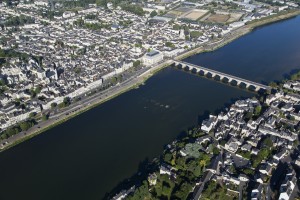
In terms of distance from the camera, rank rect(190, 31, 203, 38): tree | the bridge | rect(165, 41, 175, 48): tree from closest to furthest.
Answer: the bridge → rect(165, 41, 175, 48): tree → rect(190, 31, 203, 38): tree

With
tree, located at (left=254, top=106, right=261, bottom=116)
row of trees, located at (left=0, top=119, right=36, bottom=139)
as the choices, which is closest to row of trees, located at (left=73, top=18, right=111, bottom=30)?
row of trees, located at (left=0, top=119, right=36, bottom=139)

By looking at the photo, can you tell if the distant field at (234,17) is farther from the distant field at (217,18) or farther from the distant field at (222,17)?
the distant field at (217,18)

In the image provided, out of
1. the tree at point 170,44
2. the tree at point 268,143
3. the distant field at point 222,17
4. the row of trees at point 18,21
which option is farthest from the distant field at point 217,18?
the tree at point 268,143

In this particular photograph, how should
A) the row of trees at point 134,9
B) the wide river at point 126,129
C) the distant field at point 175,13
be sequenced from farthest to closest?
the distant field at point 175,13 → the row of trees at point 134,9 → the wide river at point 126,129

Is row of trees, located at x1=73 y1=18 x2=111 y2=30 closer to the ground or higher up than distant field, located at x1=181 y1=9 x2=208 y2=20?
higher up

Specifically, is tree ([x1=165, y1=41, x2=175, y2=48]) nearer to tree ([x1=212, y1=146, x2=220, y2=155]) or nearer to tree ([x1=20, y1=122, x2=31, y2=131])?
tree ([x1=212, y1=146, x2=220, y2=155])

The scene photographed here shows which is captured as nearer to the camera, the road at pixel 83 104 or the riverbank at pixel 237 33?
the road at pixel 83 104
